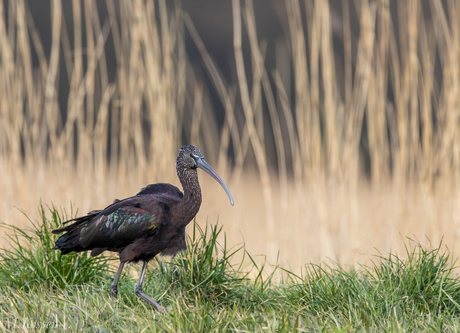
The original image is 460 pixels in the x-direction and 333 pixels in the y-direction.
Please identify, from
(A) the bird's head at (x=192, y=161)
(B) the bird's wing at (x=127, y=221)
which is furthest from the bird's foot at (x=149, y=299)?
(A) the bird's head at (x=192, y=161)

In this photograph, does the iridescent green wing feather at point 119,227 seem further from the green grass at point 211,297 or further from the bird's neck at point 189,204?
the green grass at point 211,297

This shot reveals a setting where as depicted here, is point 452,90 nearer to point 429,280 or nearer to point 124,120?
point 429,280

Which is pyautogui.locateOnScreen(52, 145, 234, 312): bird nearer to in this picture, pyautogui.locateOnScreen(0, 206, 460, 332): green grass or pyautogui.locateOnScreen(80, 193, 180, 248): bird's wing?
pyautogui.locateOnScreen(80, 193, 180, 248): bird's wing

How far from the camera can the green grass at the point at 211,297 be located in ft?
7.62

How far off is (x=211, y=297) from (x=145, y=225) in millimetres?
469

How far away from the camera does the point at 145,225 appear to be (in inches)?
101

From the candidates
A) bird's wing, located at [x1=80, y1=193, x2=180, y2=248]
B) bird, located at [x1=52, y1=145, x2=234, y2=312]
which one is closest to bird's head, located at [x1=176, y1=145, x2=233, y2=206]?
bird, located at [x1=52, y1=145, x2=234, y2=312]

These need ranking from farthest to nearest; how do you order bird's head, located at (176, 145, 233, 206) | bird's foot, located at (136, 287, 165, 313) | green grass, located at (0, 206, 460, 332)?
bird's head, located at (176, 145, 233, 206) → bird's foot, located at (136, 287, 165, 313) → green grass, located at (0, 206, 460, 332)

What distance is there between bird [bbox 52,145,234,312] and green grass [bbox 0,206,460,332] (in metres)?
0.16

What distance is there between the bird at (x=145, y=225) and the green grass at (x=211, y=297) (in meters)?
0.16

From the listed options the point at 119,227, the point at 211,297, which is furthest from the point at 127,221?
the point at 211,297

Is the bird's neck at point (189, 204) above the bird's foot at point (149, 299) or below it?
above

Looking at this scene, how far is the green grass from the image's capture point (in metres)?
2.32

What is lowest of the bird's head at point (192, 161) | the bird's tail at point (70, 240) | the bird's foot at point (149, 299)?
the bird's foot at point (149, 299)
